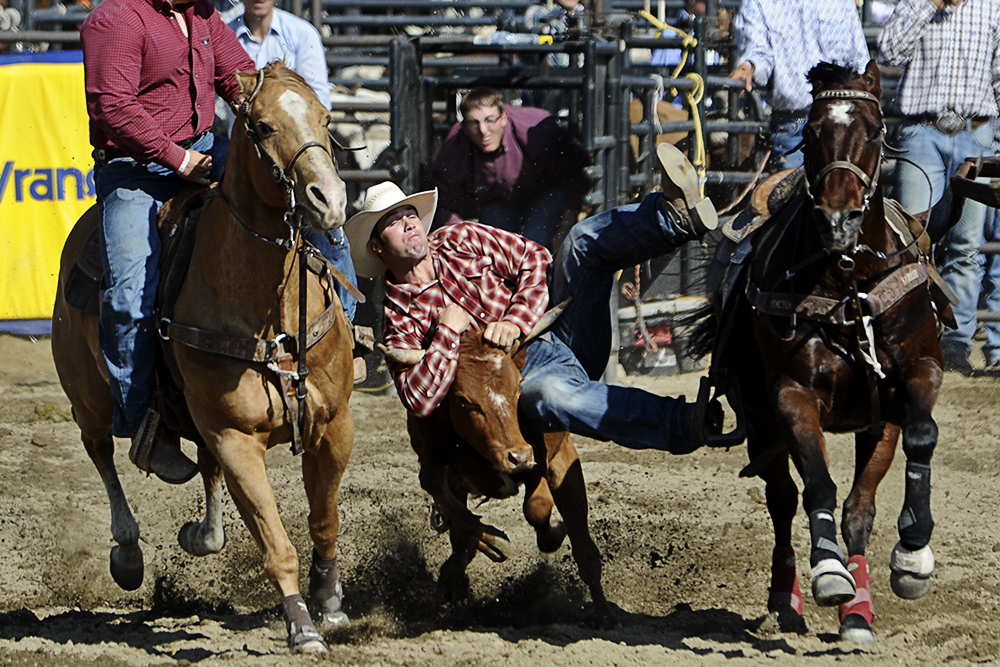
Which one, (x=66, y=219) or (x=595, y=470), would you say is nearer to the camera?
(x=595, y=470)

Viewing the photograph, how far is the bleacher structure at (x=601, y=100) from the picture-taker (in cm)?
746

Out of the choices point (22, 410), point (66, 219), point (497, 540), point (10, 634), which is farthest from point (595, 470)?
point (66, 219)

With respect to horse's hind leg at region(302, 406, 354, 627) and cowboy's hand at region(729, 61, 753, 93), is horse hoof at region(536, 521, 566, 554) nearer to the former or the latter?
horse's hind leg at region(302, 406, 354, 627)

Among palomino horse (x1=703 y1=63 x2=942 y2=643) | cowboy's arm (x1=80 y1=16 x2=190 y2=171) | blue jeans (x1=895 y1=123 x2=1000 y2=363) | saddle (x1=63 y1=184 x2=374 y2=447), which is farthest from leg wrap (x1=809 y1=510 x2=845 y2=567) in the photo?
blue jeans (x1=895 y1=123 x2=1000 y2=363)

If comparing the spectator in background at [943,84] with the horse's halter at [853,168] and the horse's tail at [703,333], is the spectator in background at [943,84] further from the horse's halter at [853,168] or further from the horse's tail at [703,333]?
the horse's halter at [853,168]

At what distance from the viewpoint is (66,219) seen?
27.3ft

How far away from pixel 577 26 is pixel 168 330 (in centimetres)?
472

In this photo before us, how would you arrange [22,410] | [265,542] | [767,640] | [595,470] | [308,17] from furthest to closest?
[308,17], [22,410], [595,470], [767,640], [265,542]

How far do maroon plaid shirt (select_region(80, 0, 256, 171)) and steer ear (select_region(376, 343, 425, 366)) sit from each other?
0.95 m

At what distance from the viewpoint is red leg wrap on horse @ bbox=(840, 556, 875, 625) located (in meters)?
4.09

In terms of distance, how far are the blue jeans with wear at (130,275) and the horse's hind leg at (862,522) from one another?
77.2 inches

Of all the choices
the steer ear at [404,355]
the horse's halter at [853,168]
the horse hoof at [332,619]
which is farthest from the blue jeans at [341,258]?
the horse's halter at [853,168]

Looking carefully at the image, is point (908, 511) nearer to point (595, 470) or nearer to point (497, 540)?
point (497, 540)

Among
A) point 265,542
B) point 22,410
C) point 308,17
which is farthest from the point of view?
point 308,17
